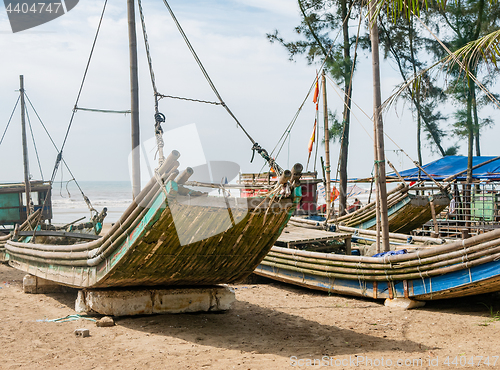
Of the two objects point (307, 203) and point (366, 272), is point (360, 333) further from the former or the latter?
point (307, 203)

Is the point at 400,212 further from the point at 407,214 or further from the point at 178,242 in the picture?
the point at 178,242

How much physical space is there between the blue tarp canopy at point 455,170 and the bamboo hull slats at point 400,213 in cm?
178

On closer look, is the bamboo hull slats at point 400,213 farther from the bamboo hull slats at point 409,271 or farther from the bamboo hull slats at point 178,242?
the bamboo hull slats at point 178,242

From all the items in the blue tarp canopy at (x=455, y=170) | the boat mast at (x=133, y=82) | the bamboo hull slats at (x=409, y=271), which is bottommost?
the bamboo hull slats at (x=409, y=271)

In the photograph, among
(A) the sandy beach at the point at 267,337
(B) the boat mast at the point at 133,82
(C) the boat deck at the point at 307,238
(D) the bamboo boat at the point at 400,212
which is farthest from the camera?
(D) the bamboo boat at the point at 400,212

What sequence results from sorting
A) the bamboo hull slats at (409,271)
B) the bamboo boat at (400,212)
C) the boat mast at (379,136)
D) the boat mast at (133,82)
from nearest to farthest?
the bamboo hull slats at (409,271) → the boat mast at (133,82) → the boat mast at (379,136) → the bamboo boat at (400,212)

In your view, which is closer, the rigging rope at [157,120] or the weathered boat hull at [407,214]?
the rigging rope at [157,120]

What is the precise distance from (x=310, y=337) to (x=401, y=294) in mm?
2041

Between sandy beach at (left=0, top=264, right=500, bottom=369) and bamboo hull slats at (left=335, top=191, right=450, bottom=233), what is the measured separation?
5.63 meters

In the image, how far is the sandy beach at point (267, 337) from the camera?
450cm

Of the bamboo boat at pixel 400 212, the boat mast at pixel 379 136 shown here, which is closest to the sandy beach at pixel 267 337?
the boat mast at pixel 379 136

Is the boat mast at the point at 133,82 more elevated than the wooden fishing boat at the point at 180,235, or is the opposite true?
the boat mast at the point at 133,82

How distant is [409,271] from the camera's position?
658 cm

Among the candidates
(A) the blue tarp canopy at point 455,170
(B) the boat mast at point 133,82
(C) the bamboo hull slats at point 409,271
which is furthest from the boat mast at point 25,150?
(A) the blue tarp canopy at point 455,170
